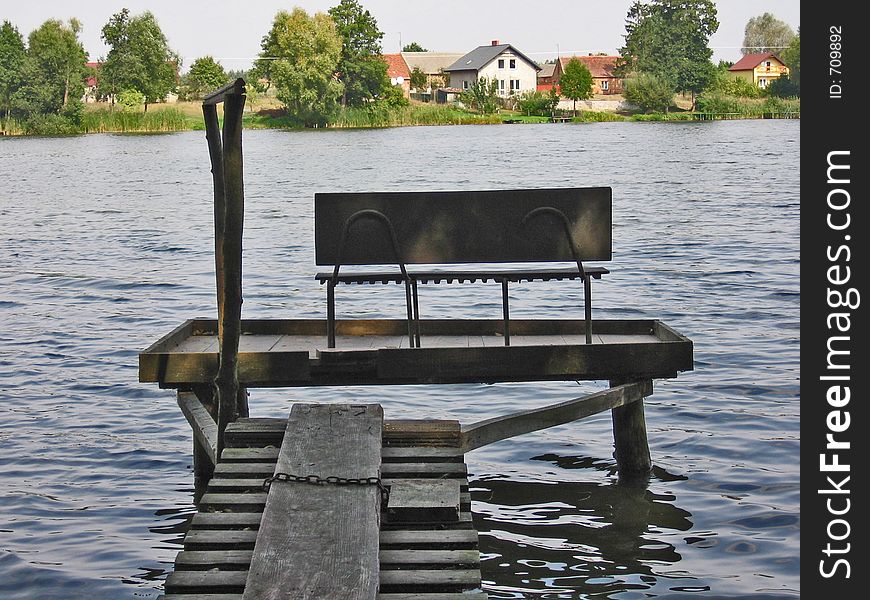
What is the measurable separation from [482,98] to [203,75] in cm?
2683

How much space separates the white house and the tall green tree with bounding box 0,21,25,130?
46.2 m

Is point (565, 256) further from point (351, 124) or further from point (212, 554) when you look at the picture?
point (351, 124)

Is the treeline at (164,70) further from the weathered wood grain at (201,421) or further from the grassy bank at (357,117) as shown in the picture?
the weathered wood grain at (201,421)

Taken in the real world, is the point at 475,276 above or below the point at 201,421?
above

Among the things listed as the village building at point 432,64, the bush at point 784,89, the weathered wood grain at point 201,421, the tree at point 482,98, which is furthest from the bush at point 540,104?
the weathered wood grain at point 201,421

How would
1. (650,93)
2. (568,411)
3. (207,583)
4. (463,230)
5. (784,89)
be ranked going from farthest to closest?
(784,89) → (650,93) → (463,230) → (568,411) → (207,583)

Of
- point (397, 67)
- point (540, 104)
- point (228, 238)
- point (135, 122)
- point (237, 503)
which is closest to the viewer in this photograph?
point (237, 503)

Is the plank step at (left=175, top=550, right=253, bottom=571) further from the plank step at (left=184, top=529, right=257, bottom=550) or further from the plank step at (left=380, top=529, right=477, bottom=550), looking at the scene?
the plank step at (left=380, top=529, right=477, bottom=550)

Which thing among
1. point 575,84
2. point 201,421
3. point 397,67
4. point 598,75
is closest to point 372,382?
point 201,421

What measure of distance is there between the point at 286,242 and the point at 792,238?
33.1ft

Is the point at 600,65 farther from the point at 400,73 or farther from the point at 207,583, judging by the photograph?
the point at 207,583

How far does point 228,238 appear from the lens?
755cm

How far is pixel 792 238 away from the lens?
83.1ft

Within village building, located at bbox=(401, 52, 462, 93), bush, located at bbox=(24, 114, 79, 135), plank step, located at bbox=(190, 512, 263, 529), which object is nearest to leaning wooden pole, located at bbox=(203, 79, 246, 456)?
plank step, located at bbox=(190, 512, 263, 529)
